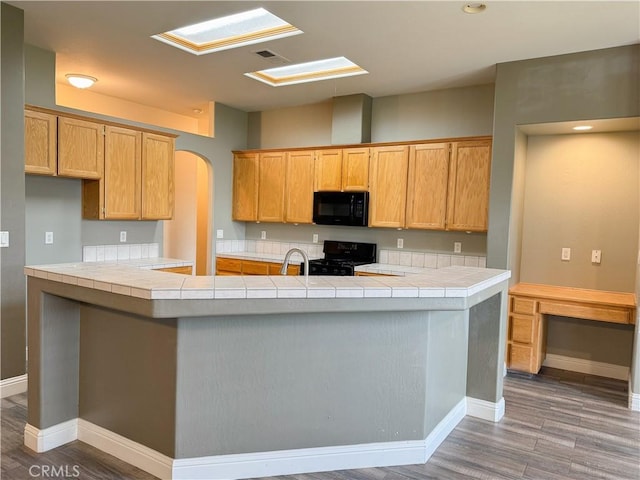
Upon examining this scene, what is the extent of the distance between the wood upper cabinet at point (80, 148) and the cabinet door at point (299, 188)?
224cm

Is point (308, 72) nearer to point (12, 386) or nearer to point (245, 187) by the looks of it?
point (245, 187)

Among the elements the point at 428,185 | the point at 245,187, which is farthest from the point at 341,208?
the point at 245,187

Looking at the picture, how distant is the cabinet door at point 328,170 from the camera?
17.8ft

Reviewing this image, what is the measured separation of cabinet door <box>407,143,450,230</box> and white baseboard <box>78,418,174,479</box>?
345cm

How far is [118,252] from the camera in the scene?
4.96 m

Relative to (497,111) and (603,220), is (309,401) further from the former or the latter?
(603,220)

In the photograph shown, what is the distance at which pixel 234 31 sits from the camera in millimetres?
3807

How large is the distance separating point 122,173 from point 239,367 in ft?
10.0

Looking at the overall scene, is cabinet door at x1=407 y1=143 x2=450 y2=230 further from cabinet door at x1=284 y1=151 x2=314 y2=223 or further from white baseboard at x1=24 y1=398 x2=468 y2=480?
→ white baseboard at x1=24 y1=398 x2=468 y2=480

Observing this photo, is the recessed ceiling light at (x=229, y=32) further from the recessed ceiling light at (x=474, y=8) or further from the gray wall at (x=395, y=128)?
the gray wall at (x=395, y=128)

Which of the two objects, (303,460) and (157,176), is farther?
(157,176)

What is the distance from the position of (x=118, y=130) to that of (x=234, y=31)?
5.27 ft

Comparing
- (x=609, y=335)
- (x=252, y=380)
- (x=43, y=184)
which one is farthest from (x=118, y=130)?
(x=609, y=335)

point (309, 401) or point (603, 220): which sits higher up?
point (603, 220)
